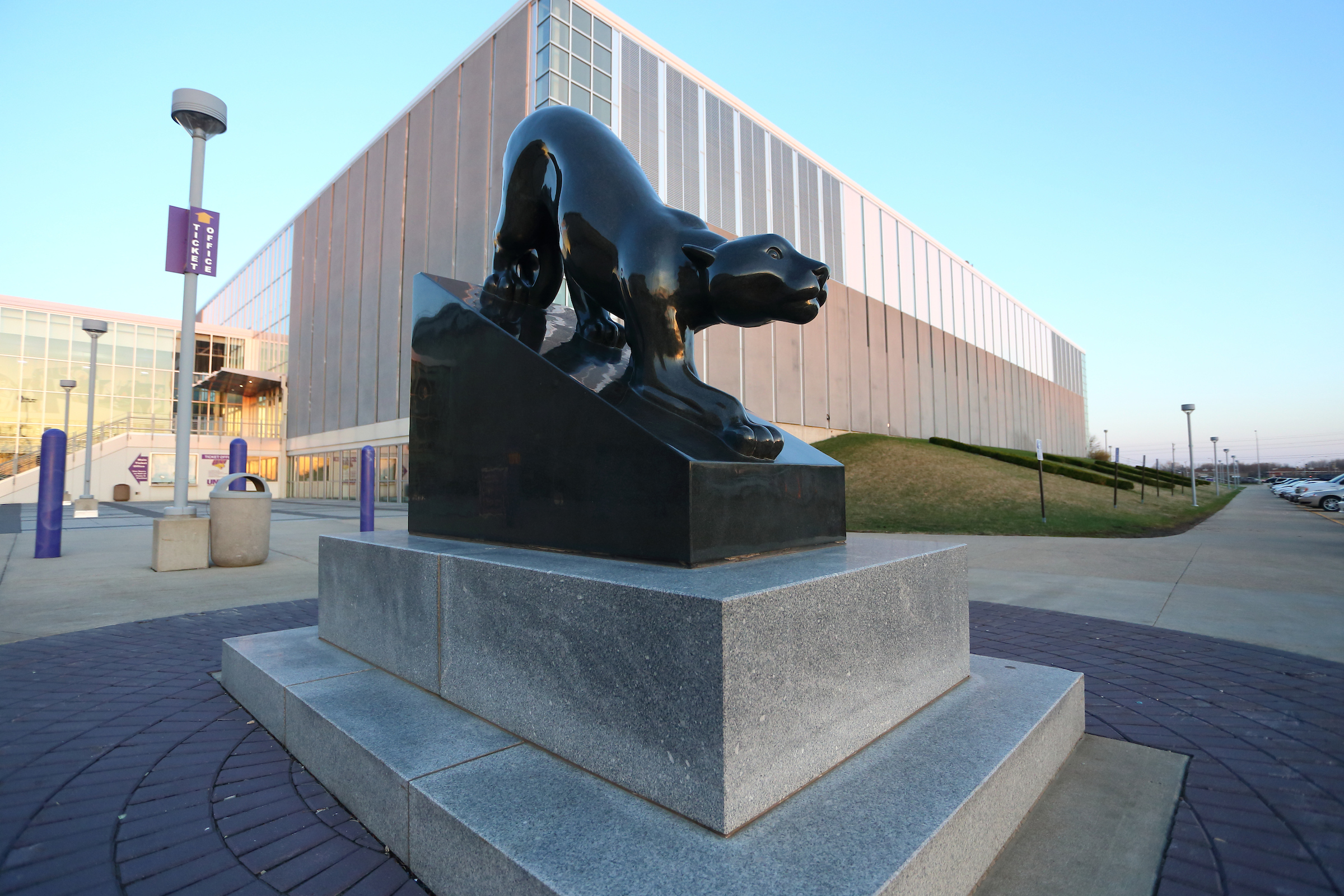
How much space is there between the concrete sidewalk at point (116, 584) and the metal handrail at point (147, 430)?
20045mm

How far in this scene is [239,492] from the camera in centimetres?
A: 891

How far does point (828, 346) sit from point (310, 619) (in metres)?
28.5

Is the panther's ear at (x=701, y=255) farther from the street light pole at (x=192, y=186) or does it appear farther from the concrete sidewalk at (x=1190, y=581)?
the street light pole at (x=192, y=186)

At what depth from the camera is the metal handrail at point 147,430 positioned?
31.6m

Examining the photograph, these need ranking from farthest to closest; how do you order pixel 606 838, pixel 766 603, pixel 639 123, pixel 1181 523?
pixel 639 123
pixel 1181 523
pixel 766 603
pixel 606 838

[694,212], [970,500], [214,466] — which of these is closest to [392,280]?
[694,212]

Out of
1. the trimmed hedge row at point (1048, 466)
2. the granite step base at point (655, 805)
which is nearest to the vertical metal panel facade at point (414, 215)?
the trimmed hedge row at point (1048, 466)

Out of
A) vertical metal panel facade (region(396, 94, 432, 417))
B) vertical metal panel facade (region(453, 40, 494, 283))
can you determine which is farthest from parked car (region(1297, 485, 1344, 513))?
vertical metal panel facade (region(396, 94, 432, 417))

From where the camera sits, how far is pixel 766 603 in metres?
1.73

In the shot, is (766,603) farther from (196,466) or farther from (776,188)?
(196,466)

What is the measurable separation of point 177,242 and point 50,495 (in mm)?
4116

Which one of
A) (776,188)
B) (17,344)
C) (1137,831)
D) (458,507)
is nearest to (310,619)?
(458,507)

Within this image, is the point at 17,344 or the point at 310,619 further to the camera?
the point at 17,344

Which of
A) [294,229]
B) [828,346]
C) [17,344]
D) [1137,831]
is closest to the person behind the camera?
[1137,831]
